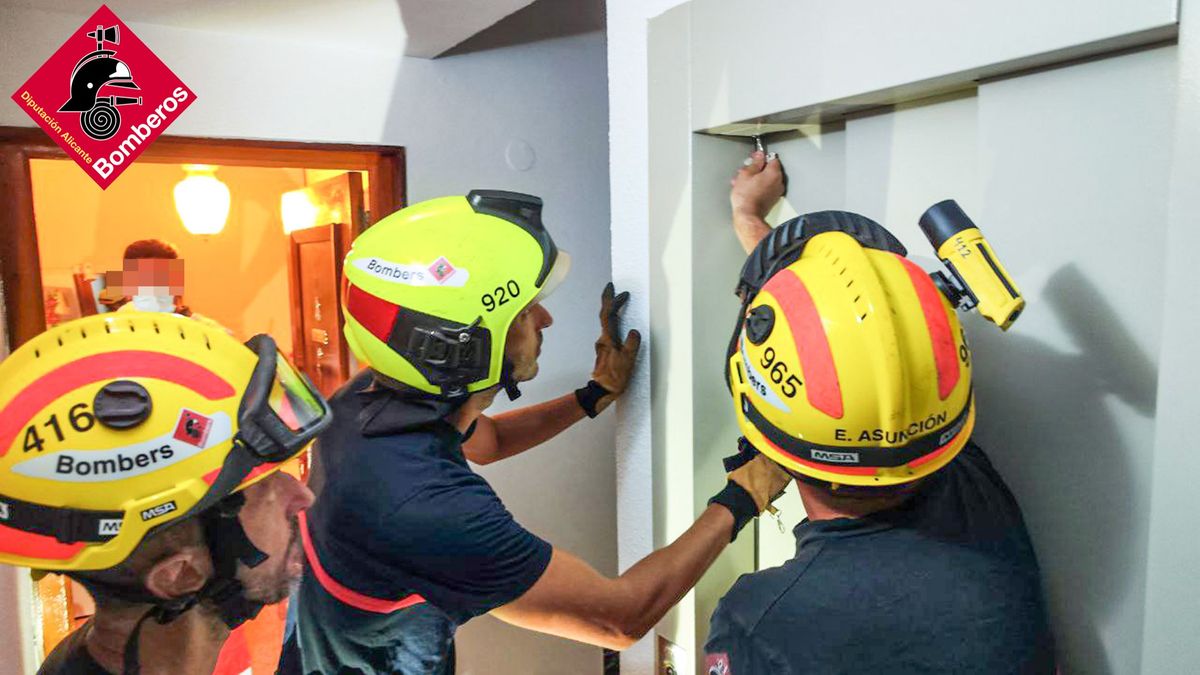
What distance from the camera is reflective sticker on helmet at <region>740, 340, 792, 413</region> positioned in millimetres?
818

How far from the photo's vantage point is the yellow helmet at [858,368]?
2.48ft

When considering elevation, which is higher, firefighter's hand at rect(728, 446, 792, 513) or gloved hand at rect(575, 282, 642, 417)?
gloved hand at rect(575, 282, 642, 417)

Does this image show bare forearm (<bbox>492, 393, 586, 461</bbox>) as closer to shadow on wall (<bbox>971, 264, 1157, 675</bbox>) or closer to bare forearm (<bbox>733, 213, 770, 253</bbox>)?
bare forearm (<bbox>733, 213, 770, 253</bbox>)

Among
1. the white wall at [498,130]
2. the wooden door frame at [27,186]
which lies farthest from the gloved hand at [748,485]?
the wooden door frame at [27,186]

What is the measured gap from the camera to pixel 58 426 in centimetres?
80

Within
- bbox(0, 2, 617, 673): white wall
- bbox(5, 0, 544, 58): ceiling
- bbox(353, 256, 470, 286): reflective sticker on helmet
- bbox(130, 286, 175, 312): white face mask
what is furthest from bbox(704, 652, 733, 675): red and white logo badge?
bbox(130, 286, 175, 312): white face mask

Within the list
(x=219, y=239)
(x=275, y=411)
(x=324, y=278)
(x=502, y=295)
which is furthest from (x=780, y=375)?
(x=219, y=239)

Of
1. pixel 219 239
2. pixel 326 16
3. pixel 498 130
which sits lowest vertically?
pixel 219 239

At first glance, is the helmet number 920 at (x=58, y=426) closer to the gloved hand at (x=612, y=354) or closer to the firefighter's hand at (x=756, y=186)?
the gloved hand at (x=612, y=354)

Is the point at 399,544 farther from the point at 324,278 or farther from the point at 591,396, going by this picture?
the point at 324,278

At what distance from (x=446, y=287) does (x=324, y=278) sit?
2188mm

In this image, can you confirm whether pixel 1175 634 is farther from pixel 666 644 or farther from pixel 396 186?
pixel 396 186

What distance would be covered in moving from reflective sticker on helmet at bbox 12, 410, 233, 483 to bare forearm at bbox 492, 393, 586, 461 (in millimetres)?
956

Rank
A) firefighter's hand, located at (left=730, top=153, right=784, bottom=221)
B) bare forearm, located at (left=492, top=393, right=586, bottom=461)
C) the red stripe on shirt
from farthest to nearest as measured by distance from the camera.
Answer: bare forearm, located at (left=492, top=393, right=586, bottom=461) < firefighter's hand, located at (left=730, top=153, right=784, bottom=221) < the red stripe on shirt
